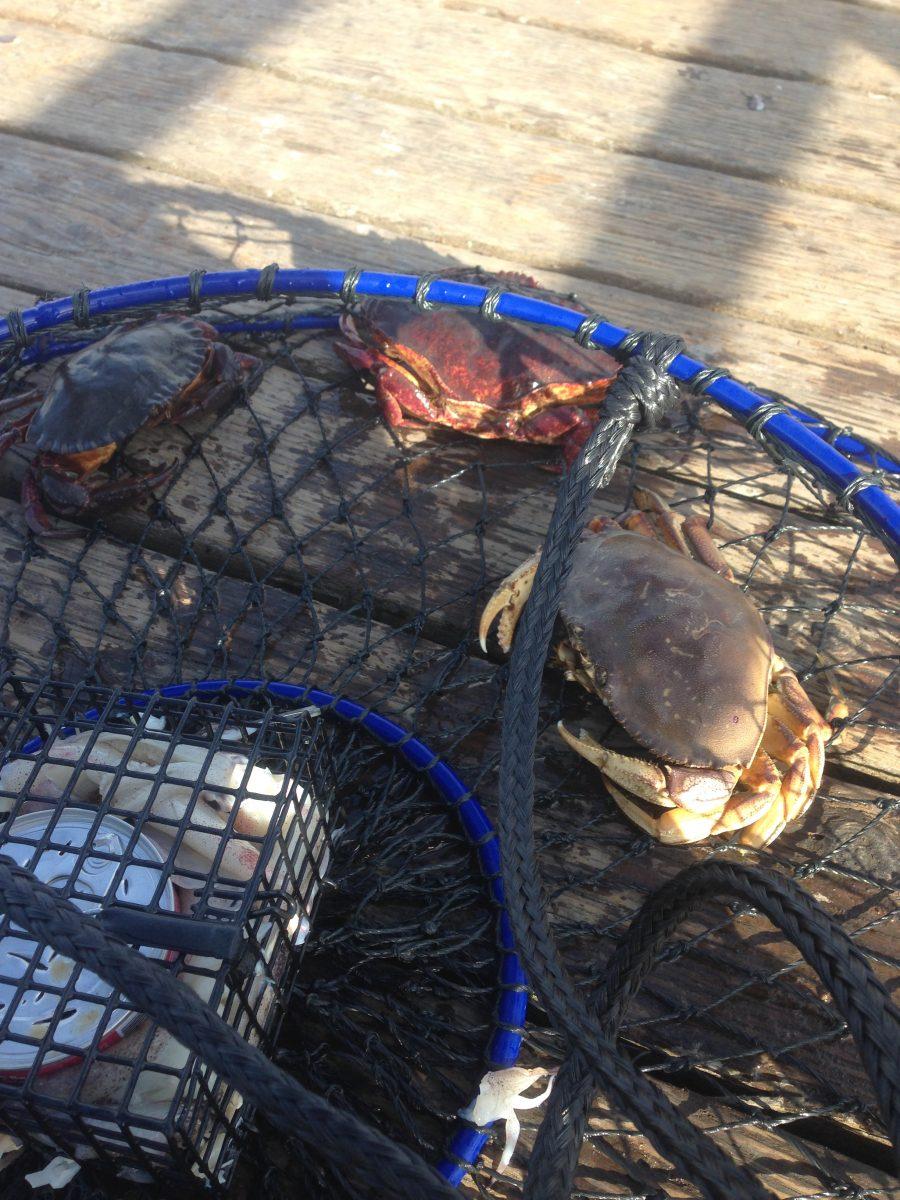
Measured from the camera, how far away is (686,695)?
162 cm

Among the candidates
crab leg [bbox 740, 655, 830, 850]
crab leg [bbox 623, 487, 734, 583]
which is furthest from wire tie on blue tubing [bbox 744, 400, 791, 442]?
crab leg [bbox 740, 655, 830, 850]

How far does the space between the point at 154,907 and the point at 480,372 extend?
144cm

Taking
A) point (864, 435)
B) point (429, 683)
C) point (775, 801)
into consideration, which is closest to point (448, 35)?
point (864, 435)

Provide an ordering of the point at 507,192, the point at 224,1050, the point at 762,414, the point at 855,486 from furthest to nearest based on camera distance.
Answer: the point at 507,192 < the point at 762,414 < the point at 855,486 < the point at 224,1050

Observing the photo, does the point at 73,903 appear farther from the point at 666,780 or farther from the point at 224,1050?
the point at 666,780

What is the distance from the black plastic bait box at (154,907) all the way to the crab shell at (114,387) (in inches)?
29.2

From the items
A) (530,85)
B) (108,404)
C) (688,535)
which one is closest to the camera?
(688,535)

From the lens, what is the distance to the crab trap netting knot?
1.08 metres

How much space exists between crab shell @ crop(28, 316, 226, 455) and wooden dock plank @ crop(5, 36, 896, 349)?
832mm

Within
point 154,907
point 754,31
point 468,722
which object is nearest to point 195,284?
point 468,722

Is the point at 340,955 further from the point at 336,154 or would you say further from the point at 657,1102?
the point at 336,154

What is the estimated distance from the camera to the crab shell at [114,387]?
1.95m

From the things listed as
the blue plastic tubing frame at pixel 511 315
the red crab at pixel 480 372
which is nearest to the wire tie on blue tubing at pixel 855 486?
the blue plastic tubing frame at pixel 511 315

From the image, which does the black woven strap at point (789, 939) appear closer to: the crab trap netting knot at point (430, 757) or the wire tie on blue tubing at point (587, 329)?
the crab trap netting knot at point (430, 757)
